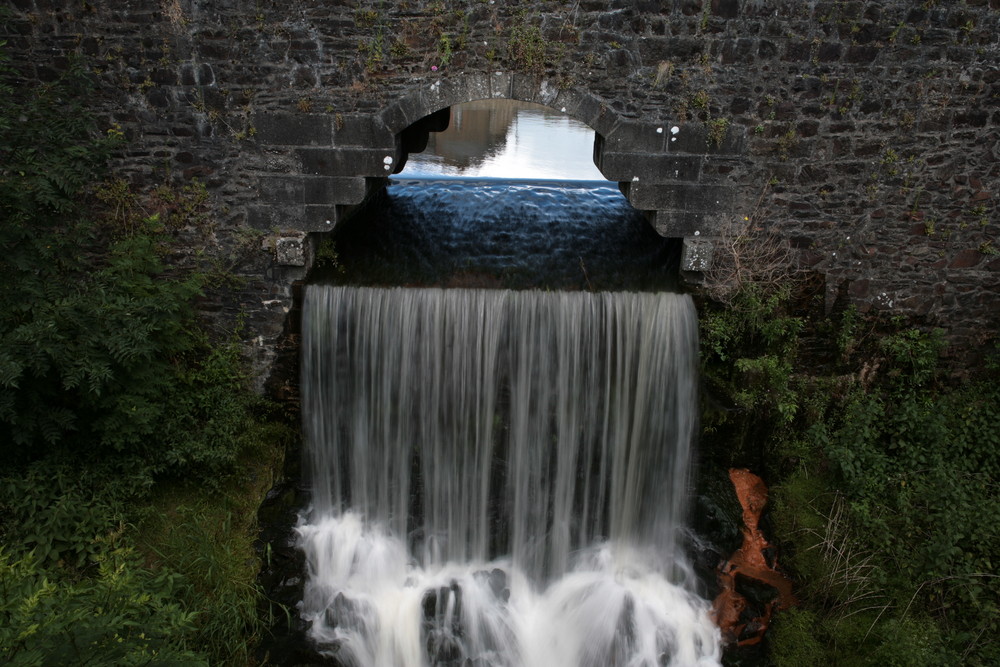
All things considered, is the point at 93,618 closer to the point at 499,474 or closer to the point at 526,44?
the point at 499,474

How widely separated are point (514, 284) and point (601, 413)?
1.38 meters

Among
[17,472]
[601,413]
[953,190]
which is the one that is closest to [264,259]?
[17,472]

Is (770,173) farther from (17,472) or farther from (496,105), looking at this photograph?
(496,105)

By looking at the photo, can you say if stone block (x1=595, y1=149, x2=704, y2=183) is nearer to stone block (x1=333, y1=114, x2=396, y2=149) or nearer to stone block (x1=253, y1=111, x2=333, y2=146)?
stone block (x1=333, y1=114, x2=396, y2=149)

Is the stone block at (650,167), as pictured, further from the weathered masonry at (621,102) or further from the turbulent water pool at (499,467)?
the turbulent water pool at (499,467)

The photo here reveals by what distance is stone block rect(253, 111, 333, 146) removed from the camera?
5207 mm

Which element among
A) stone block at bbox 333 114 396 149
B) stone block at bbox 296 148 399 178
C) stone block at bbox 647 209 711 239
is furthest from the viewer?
stone block at bbox 647 209 711 239

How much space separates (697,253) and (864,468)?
2.31 meters

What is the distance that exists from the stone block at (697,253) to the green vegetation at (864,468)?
416mm

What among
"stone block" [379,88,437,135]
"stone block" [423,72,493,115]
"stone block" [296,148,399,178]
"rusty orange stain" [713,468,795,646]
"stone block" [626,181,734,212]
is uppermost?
"stone block" [423,72,493,115]

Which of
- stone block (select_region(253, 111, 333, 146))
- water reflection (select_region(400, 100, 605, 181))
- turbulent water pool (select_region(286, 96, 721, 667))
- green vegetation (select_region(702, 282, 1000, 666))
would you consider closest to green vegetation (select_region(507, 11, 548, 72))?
stone block (select_region(253, 111, 333, 146))

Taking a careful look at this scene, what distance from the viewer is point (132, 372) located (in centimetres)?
507

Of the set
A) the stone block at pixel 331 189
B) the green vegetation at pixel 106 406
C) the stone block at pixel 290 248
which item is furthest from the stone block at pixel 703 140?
the green vegetation at pixel 106 406

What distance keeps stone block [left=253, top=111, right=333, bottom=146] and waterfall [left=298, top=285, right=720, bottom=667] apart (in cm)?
125
